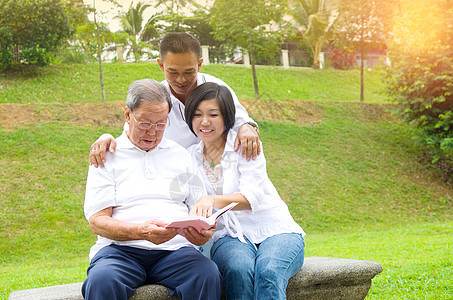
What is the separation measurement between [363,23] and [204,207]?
58.3 ft

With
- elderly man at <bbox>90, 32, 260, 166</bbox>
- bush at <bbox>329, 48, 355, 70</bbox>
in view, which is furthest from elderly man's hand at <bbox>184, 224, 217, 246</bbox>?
bush at <bbox>329, 48, 355, 70</bbox>

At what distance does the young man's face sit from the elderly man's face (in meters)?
0.67

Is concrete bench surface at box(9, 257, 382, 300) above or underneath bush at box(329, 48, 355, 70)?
underneath

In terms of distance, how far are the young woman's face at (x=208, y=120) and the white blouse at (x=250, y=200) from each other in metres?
0.14

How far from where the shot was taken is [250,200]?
3.09 meters

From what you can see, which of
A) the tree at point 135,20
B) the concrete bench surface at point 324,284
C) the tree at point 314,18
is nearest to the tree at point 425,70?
the concrete bench surface at point 324,284

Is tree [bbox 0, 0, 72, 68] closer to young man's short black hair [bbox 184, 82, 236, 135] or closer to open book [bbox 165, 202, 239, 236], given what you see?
young man's short black hair [bbox 184, 82, 236, 135]

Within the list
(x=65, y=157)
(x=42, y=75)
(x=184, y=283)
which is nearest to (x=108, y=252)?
(x=184, y=283)

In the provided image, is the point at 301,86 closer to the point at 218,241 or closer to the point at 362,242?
the point at 362,242

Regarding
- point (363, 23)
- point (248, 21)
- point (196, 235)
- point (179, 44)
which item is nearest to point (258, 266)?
point (196, 235)

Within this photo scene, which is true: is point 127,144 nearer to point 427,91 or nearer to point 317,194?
point 317,194

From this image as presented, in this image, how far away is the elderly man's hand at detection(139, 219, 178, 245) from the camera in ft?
8.42

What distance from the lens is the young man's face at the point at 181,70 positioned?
360 cm

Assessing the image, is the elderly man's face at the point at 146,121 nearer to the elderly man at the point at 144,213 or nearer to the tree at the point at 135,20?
the elderly man at the point at 144,213
